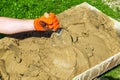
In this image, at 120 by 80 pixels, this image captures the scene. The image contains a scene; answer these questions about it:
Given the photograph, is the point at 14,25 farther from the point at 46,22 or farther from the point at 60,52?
the point at 60,52

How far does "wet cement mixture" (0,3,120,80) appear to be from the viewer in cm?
655

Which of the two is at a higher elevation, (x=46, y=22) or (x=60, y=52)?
(x=46, y=22)

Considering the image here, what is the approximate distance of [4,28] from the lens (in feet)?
20.3

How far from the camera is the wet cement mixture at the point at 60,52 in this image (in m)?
6.55

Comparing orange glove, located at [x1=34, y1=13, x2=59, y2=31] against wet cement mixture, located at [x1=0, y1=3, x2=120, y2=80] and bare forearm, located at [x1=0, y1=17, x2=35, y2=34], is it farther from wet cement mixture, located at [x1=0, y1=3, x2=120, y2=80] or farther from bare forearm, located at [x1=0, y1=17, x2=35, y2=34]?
wet cement mixture, located at [x1=0, y1=3, x2=120, y2=80]

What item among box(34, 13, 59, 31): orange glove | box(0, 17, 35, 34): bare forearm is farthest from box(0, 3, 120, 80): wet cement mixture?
box(34, 13, 59, 31): orange glove

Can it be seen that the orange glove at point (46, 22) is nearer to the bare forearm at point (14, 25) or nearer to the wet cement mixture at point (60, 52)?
the bare forearm at point (14, 25)

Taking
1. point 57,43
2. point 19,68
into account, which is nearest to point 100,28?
point 57,43

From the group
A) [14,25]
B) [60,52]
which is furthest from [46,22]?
[60,52]

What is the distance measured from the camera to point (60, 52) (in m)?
6.75

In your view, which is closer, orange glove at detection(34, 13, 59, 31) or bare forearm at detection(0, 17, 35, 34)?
orange glove at detection(34, 13, 59, 31)

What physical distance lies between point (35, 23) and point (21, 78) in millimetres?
1204

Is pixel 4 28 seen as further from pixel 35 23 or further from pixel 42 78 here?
pixel 42 78

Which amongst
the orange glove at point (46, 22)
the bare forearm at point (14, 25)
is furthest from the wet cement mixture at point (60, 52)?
the orange glove at point (46, 22)
